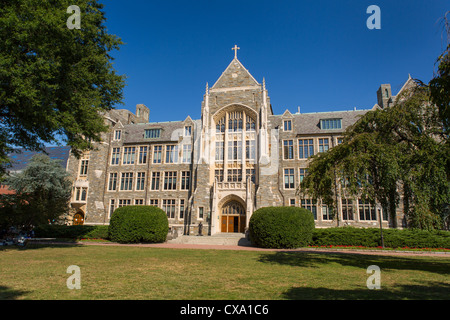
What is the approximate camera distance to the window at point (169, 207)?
3165 cm

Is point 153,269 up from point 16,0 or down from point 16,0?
down

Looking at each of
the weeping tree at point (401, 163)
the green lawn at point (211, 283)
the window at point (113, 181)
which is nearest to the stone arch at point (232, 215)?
the window at point (113, 181)

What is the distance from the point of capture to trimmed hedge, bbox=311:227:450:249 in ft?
60.4

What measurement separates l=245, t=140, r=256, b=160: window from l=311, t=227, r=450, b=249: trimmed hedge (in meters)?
11.7

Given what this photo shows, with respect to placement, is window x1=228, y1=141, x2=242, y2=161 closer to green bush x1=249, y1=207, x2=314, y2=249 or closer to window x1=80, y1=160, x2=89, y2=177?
green bush x1=249, y1=207, x2=314, y2=249

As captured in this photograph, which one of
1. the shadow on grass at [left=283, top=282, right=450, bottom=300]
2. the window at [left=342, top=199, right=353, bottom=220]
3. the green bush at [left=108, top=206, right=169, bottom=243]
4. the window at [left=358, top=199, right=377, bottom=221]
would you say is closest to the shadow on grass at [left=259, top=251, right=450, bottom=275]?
the shadow on grass at [left=283, top=282, right=450, bottom=300]

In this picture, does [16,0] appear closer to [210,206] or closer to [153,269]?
[153,269]

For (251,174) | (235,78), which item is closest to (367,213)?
(251,174)

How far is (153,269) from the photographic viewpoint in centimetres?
961

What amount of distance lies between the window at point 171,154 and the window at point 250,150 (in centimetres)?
841

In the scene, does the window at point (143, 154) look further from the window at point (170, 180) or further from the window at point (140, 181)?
the window at point (170, 180)

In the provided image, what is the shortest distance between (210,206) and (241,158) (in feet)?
19.6

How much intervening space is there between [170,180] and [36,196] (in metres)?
14.1
